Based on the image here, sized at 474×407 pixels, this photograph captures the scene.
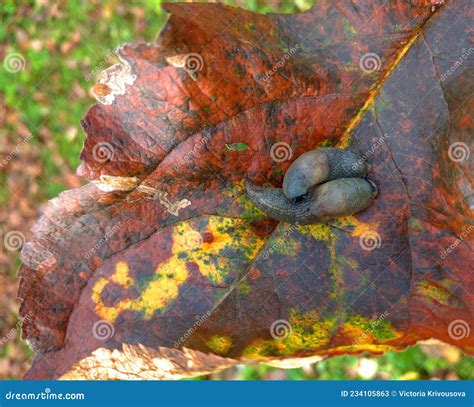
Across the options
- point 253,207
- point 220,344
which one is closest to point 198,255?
point 253,207

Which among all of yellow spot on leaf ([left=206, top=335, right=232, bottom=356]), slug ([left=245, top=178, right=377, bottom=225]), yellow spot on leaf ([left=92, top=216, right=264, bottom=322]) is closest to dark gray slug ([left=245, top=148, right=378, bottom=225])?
slug ([left=245, top=178, right=377, bottom=225])

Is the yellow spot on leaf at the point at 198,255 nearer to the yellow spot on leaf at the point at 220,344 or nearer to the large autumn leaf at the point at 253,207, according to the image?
the large autumn leaf at the point at 253,207

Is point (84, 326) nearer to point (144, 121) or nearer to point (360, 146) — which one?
point (144, 121)

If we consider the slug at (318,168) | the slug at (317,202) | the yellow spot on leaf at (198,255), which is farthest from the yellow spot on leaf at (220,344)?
the slug at (318,168)

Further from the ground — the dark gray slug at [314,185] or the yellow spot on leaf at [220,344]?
the dark gray slug at [314,185]

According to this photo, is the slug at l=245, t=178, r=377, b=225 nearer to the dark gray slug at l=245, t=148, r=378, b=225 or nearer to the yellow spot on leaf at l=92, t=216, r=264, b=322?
the dark gray slug at l=245, t=148, r=378, b=225

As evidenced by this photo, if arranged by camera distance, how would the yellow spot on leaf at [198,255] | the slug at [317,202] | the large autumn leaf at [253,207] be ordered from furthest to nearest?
the yellow spot on leaf at [198,255]
the slug at [317,202]
the large autumn leaf at [253,207]

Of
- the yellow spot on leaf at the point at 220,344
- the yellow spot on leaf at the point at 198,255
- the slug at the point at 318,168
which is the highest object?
the slug at the point at 318,168

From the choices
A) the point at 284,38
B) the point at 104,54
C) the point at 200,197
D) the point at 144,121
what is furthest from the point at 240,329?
the point at 104,54
